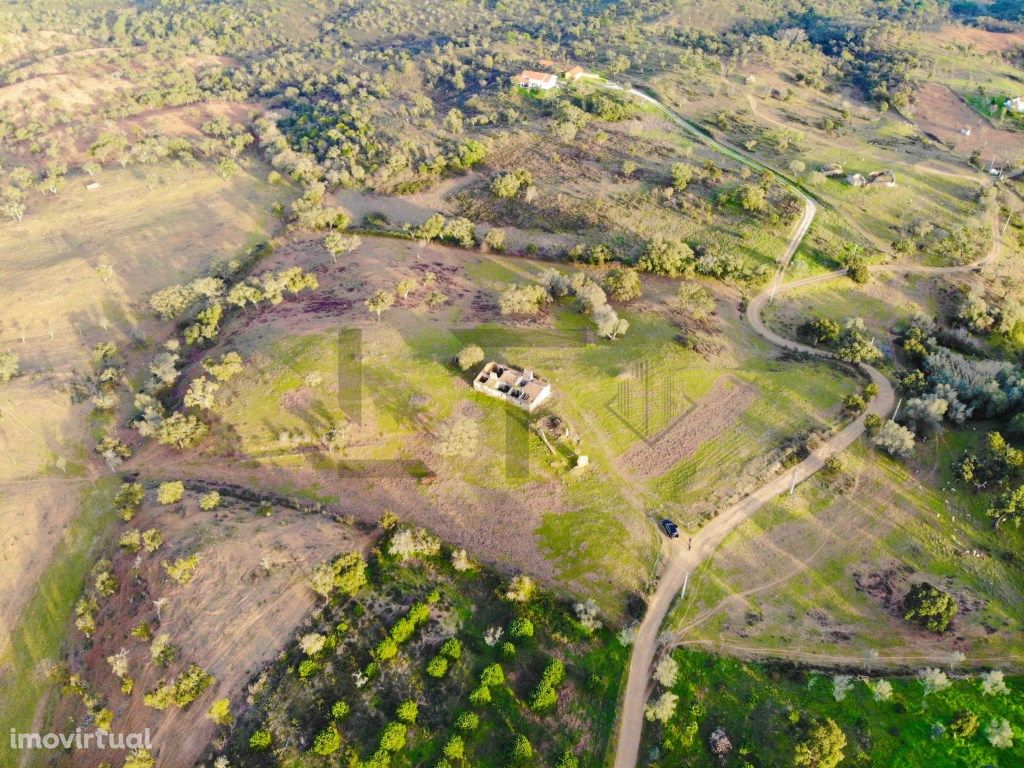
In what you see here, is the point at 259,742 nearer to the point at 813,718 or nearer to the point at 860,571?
the point at 813,718

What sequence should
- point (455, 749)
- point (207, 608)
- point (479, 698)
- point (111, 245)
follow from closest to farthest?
point (455, 749) → point (479, 698) → point (207, 608) → point (111, 245)

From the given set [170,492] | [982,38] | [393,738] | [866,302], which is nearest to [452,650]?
[393,738]

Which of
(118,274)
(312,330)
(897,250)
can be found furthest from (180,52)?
(897,250)

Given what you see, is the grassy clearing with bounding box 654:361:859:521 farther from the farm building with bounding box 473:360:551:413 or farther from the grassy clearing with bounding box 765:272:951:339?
the farm building with bounding box 473:360:551:413

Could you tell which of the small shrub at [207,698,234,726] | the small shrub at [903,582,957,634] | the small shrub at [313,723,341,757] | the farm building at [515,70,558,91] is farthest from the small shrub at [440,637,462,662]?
the farm building at [515,70,558,91]

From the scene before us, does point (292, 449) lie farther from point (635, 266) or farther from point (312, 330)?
point (635, 266)

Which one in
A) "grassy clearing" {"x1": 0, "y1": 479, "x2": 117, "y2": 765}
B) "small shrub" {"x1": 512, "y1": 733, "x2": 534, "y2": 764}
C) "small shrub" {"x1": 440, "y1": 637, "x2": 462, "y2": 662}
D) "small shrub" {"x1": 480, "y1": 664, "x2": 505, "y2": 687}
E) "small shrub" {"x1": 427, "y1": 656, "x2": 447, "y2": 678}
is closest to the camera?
"small shrub" {"x1": 512, "y1": 733, "x2": 534, "y2": 764}
